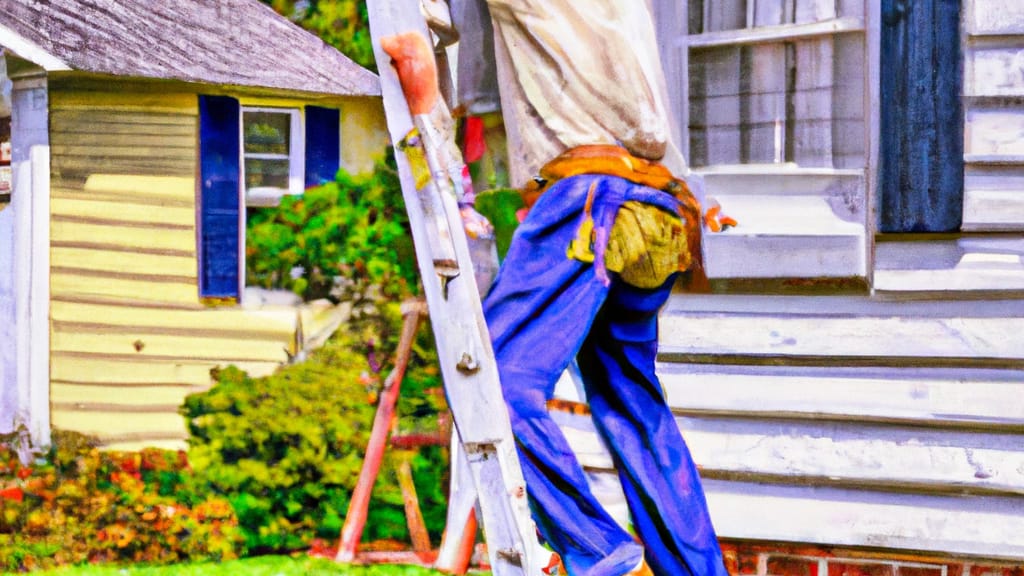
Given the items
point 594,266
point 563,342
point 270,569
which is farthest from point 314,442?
point 594,266

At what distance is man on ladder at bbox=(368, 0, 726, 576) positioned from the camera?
3131 millimetres

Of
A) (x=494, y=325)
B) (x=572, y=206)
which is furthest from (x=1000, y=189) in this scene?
(x=494, y=325)

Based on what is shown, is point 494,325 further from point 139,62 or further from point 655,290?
point 139,62

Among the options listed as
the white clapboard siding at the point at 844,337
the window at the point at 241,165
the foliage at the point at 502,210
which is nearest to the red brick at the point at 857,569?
the white clapboard siding at the point at 844,337

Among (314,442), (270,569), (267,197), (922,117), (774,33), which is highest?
(774,33)

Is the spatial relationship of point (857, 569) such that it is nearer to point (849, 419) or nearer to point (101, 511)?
point (849, 419)

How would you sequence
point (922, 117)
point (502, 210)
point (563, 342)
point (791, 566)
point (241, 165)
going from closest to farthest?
point (563, 342)
point (502, 210)
point (922, 117)
point (791, 566)
point (241, 165)

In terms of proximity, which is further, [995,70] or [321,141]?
[321,141]

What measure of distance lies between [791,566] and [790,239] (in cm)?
94

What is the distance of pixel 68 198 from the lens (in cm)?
381

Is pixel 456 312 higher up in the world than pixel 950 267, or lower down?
lower down

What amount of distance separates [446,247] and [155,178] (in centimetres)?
115

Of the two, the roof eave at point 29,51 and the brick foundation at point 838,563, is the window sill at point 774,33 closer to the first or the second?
the brick foundation at point 838,563

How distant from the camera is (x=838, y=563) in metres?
3.63
